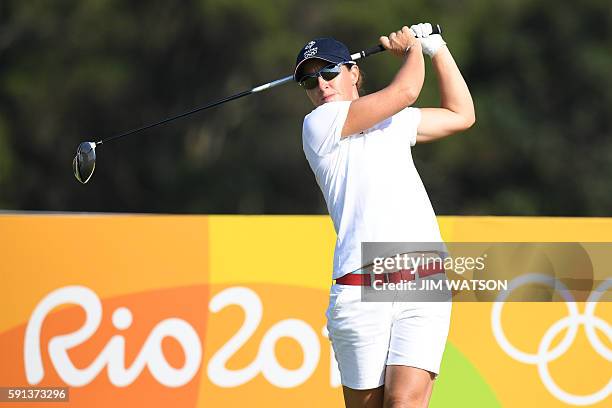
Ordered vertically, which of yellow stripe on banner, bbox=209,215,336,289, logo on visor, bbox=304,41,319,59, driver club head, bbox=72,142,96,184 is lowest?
yellow stripe on banner, bbox=209,215,336,289

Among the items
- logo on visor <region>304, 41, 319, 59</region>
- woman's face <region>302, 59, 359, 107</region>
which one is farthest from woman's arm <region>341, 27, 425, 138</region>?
logo on visor <region>304, 41, 319, 59</region>

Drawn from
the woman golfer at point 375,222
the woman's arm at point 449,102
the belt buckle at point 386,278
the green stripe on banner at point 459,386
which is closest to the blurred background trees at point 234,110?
the green stripe on banner at point 459,386

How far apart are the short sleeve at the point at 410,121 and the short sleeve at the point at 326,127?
0.82 feet

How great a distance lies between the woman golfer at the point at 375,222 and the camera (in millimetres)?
4828

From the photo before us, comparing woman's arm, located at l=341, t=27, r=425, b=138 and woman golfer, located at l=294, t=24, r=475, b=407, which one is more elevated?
woman's arm, located at l=341, t=27, r=425, b=138

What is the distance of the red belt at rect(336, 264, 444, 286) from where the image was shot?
4.86 m

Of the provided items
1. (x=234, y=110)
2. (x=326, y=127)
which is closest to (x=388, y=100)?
(x=326, y=127)

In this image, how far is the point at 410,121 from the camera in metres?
5.15

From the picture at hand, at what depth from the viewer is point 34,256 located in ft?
20.5

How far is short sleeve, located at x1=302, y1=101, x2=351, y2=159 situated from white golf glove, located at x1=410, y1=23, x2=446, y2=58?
1.70 ft

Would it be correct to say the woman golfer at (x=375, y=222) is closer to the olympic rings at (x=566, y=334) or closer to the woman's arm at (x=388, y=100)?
the woman's arm at (x=388, y=100)

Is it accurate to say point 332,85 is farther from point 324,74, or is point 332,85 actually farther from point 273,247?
point 273,247

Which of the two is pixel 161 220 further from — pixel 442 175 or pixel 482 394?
pixel 442 175

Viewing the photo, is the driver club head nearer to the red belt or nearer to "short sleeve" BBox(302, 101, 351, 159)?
"short sleeve" BBox(302, 101, 351, 159)
